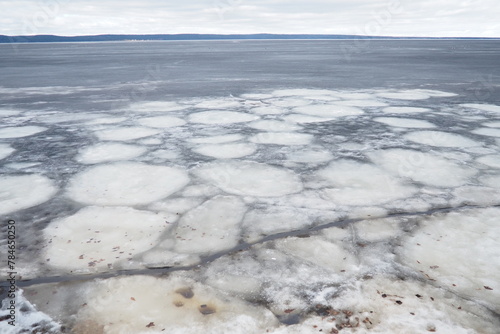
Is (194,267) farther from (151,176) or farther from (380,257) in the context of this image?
(151,176)

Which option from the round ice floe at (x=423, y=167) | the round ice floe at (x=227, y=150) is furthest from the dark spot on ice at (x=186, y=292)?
the round ice floe at (x=423, y=167)

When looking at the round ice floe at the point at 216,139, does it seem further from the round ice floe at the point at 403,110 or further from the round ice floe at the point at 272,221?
the round ice floe at the point at 403,110

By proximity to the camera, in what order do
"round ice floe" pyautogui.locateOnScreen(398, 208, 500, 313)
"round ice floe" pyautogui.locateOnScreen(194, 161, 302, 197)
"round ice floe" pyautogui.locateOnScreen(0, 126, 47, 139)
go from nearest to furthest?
"round ice floe" pyautogui.locateOnScreen(398, 208, 500, 313) → "round ice floe" pyautogui.locateOnScreen(194, 161, 302, 197) → "round ice floe" pyautogui.locateOnScreen(0, 126, 47, 139)

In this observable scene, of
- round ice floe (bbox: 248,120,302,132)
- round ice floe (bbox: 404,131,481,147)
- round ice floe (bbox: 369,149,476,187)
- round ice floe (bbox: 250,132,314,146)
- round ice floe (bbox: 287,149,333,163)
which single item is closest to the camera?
round ice floe (bbox: 369,149,476,187)

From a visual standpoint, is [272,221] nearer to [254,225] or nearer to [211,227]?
[254,225]

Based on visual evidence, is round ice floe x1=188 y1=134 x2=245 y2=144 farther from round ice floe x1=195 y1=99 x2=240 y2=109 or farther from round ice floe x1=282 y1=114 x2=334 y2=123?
round ice floe x1=195 y1=99 x2=240 y2=109

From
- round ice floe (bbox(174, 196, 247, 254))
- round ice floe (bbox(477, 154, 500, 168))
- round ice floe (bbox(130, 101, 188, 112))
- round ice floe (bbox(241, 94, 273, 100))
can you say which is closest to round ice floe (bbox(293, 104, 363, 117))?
round ice floe (bbox(241, 94, 273, 100))

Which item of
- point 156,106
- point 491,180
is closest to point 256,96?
point 156,106

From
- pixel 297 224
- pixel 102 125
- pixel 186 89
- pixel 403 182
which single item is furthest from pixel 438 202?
pixel 186 89
